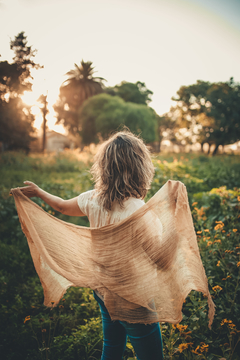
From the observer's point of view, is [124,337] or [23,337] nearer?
[124,337]

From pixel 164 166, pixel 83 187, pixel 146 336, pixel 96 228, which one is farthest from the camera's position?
pixel 83 187

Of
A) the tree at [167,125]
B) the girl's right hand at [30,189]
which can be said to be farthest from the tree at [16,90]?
the tree at [167,125]

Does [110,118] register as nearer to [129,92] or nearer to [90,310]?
[129,92]

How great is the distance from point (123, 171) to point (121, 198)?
0.16 meters

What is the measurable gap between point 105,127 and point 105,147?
22.9 m

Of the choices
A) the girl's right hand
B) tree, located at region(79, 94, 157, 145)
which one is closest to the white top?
the girl's right hand

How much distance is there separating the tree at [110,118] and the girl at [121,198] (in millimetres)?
21791

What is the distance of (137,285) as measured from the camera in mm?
1257

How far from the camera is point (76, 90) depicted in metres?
31.3

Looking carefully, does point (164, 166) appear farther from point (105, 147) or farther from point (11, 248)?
point (105, 147)

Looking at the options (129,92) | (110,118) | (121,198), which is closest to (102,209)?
(121,198)

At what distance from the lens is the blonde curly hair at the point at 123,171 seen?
127 cm

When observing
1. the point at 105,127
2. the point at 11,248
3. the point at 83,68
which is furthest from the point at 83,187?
the point at 83,68

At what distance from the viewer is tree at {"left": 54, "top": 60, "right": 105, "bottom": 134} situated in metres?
31.1
